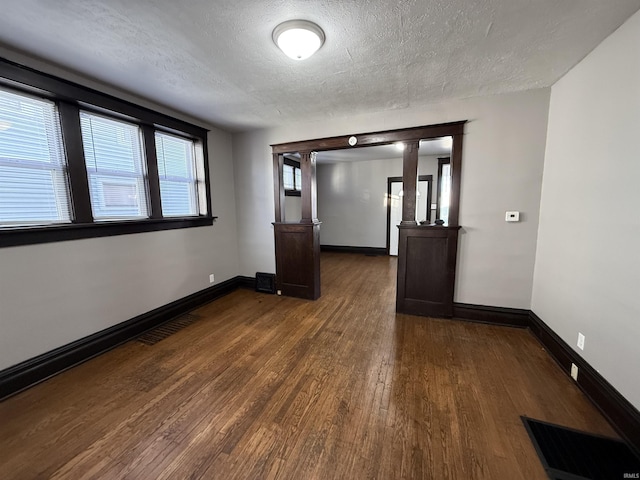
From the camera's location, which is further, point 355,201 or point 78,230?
point 355,201

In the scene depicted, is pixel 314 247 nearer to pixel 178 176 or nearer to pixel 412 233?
pixel 412 233

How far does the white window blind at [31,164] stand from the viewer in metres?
1.92

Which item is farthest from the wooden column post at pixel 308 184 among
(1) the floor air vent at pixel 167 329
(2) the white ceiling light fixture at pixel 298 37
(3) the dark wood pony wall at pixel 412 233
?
(1) the floor air vent at pixel 167 329

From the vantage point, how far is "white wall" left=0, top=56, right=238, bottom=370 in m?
1.94

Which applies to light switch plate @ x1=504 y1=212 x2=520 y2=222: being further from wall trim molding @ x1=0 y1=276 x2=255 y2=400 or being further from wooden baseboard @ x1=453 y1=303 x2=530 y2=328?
wall trim molding @ x1=0 y1=276 x2=255 y2=400

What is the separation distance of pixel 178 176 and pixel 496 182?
12.7 feet

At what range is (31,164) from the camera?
203 centimetres

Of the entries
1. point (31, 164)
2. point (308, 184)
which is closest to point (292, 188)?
point (308, 184)

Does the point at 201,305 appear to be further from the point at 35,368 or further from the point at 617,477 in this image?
the point at 617,477

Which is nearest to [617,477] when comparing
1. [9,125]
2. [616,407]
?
[616,407]

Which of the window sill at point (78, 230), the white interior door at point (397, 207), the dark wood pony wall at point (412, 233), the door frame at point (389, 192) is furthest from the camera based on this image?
the white interior door at point (397, 207)

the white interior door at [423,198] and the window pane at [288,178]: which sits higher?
the window pane at [288,178]

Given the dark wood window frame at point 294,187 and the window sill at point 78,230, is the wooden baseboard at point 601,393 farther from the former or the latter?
the dark wood window frame at point 294,187

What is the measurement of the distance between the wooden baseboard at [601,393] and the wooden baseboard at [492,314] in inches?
16.5
